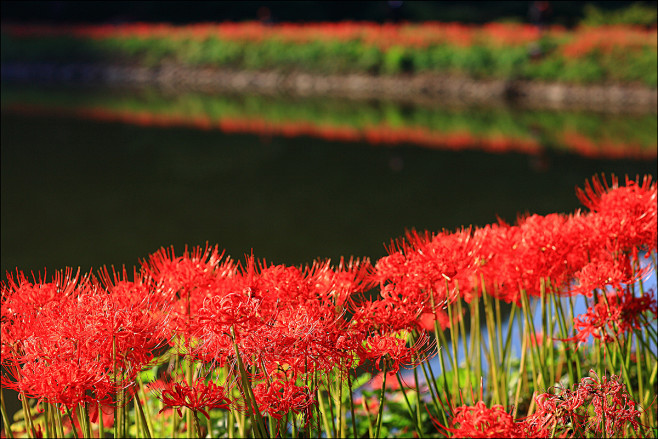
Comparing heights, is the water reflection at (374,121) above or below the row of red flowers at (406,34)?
below

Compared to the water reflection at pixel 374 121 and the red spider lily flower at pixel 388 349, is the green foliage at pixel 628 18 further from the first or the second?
the red spider lily flower at pixel 388 349

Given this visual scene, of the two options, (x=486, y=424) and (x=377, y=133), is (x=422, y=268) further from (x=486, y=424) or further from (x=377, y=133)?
(x=377, y=133)

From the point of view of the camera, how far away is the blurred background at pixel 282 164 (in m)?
7.29

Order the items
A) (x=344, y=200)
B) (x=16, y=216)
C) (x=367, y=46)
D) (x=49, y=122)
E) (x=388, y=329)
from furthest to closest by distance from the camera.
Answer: (x=367, y=46), (x=49, y=122), (x=344, y=200), (x=16, y=216), (x=388, y=329)

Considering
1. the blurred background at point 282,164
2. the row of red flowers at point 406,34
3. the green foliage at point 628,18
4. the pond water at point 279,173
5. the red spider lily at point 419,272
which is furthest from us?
the green foliage at point 628,18

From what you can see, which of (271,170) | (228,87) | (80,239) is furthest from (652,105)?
(80,239)

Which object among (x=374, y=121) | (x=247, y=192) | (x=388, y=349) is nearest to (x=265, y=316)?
(x=388, y=349)

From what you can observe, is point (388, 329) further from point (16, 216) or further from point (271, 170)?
point (271, 170)

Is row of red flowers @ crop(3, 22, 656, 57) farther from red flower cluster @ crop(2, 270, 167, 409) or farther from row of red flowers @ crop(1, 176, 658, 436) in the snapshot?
red flower cluster @ crop(2, 270, 167, 409)

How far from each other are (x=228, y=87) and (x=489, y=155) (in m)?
12.4

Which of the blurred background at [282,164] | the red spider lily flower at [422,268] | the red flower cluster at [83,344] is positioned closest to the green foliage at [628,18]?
the blurred background at [282,164]

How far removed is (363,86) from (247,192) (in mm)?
11922

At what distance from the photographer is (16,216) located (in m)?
8.02

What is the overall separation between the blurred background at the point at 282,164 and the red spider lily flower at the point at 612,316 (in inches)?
159
